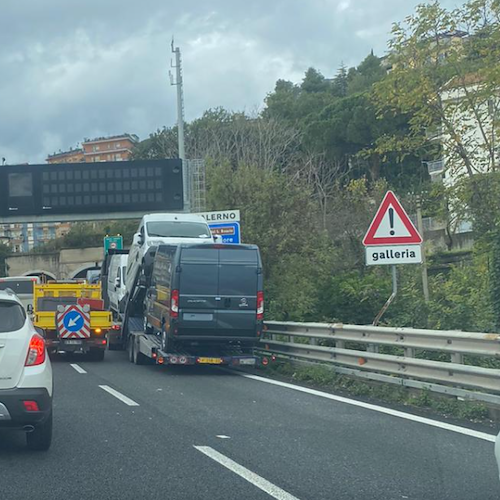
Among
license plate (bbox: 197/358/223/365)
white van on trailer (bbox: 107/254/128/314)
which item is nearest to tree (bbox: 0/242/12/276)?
white van on trailer (bbox: 107/254/128/314)

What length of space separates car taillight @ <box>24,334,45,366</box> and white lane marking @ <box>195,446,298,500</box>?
1795 mm

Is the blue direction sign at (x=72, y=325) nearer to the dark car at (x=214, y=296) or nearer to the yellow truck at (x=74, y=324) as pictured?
the yellow truck at (x=74, y=324)

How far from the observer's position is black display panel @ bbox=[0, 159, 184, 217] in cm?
3447

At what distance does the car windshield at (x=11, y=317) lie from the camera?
26.4ft

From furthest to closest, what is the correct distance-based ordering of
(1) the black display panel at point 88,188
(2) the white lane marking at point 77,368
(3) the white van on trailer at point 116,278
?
(1) the black display panel at point 88,188 < (3) the white van on trailer at point 116,278 < (2) the white lane marking at point 77,368

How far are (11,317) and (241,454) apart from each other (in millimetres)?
2591

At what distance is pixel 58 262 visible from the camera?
7575cm

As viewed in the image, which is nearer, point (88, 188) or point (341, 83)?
point (88, 188)

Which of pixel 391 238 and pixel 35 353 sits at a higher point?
pixel 391 238

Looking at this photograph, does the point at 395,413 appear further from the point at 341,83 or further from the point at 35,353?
the point at 341,83

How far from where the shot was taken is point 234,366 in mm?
18469

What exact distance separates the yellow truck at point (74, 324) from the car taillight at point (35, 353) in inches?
492

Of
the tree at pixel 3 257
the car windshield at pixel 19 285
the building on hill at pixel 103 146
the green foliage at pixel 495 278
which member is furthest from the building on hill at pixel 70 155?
the green foliage at pixel 495 278

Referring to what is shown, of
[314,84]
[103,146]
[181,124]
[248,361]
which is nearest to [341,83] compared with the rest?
[314,84]
